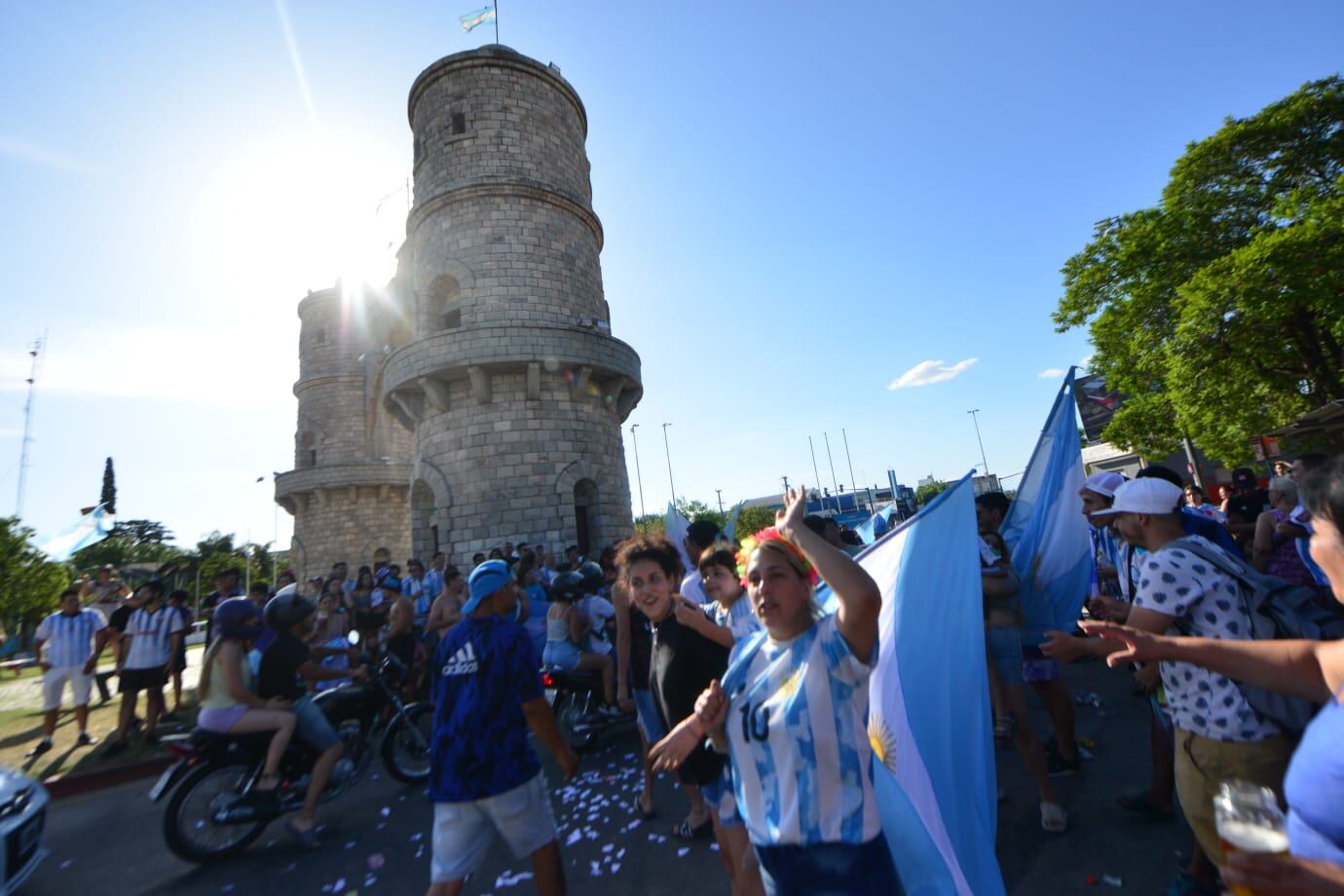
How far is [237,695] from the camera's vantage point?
167 inches

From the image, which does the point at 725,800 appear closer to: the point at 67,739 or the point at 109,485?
the point at 67,739

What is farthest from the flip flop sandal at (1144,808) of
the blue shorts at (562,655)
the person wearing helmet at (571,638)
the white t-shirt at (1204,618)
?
the blue shorts at (562,655)

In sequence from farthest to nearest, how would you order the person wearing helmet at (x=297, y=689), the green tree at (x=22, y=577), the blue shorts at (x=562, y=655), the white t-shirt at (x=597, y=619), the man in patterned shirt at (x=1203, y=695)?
the green tree at (x=22, y=577), the white t-shirt at (x=597, y=619), the blue shorts at (x=562, y=655), the person wearing helmet at (x=297, y=689), the man in patterned shirt at (x=1203, y=695)

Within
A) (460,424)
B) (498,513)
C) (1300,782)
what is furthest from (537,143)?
(1300,782)

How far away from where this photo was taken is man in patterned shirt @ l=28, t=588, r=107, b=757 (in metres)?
7.37

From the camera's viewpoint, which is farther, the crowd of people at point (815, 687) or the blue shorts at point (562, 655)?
the blue shorts at point (562, 655)

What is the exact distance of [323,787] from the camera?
4652 millimetres

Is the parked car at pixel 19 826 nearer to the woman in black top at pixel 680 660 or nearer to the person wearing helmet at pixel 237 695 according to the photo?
the person wearing helmet at pixel 237 695

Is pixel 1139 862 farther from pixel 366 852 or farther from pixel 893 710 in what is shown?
pixel 366 852

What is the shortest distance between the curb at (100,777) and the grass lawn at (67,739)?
0.66 feet

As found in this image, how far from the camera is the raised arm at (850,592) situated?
69.0 inches

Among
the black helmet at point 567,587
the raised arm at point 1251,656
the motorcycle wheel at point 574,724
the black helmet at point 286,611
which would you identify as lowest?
the motorcycle wheel at point 574,724

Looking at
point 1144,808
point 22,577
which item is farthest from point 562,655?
point 22,577

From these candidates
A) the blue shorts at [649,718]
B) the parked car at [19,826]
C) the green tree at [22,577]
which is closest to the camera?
the parked car at [19,826]
